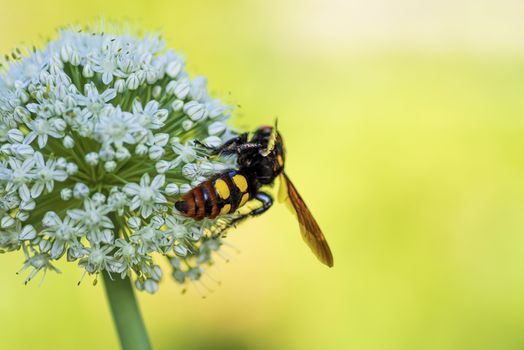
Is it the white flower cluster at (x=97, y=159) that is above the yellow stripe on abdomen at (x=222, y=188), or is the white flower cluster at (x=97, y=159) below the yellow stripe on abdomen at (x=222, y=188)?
above

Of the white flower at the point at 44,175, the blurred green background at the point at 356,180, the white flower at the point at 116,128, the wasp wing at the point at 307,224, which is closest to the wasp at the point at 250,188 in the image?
the wasp wing at the point at 307,224

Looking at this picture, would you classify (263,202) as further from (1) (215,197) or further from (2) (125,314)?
(2) (125,314)

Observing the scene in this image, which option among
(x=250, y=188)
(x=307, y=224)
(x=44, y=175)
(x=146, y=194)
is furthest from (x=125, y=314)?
(x=307, y=224)

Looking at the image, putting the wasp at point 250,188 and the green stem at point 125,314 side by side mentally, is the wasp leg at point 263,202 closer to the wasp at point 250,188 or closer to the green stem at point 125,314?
the wasp at point 250,188

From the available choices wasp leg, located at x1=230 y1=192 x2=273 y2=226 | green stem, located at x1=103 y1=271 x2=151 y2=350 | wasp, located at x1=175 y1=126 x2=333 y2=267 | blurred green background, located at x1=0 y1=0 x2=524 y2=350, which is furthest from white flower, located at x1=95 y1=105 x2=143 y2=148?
blurred green background, located at x1=0 y1=0 x2=524 y2=350

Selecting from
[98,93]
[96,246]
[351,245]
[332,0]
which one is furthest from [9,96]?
[332,0]

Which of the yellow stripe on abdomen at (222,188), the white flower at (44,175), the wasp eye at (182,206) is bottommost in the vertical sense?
the wasp eye at (182,206)

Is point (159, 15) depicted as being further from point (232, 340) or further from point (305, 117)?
point (232, 340)

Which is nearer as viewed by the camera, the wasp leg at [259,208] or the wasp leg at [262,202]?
the wasp leg at [259,208]
